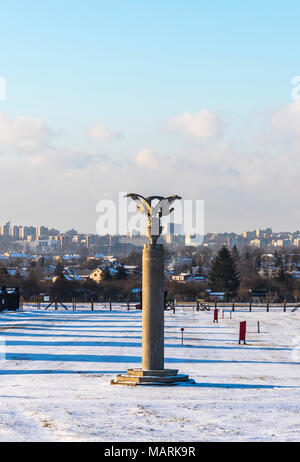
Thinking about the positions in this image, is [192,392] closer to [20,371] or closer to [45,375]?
[45,375]

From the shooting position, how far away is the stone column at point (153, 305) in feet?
73.9

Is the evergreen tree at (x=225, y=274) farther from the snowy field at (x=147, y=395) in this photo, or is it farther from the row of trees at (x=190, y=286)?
the snowy field at (x=147, y=395)

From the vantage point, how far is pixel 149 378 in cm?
2233

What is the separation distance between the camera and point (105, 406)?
57.7 feet

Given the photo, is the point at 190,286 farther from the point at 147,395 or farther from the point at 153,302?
the point at 147,395

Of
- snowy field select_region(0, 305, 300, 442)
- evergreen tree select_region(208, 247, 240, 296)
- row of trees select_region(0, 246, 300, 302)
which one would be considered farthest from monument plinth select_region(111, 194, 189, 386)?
evergreen tree select_region(208, 247, 240, 296)

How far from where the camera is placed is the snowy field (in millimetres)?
14633

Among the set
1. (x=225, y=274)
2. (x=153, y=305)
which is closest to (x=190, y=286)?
(x=225, y=274)

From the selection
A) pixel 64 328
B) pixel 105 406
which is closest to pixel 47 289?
pixel 64 328

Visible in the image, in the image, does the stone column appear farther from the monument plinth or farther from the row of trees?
the row of trees

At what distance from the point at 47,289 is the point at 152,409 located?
13009 cm

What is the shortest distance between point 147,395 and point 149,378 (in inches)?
102

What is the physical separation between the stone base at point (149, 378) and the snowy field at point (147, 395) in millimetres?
489

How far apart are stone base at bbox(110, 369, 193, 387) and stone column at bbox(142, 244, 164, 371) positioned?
258 millimetres
